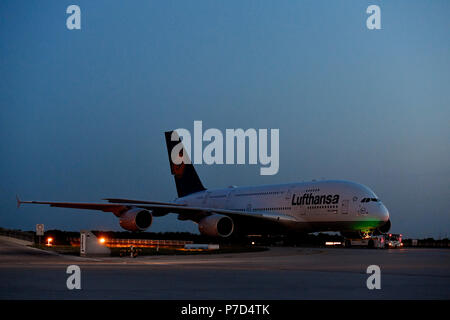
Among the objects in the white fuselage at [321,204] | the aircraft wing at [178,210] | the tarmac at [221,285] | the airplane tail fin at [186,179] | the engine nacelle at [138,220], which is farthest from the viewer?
the airplane tail fin at [186,179]

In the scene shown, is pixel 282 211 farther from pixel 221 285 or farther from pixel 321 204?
pixel 221 285

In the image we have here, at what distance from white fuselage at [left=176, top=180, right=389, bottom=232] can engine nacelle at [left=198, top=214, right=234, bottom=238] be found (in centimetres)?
457

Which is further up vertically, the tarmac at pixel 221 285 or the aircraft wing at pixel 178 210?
the tarmac at pixel 221 285

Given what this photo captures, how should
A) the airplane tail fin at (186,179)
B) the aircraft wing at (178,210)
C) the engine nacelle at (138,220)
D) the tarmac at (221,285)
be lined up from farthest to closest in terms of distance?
1. the airplane tail fin at (186,179)
2. the aircraft wing at (178,210)
3. the engine nacelle at (138,220)
4. the tarmac at (221,285)

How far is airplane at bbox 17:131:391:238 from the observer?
128 feet

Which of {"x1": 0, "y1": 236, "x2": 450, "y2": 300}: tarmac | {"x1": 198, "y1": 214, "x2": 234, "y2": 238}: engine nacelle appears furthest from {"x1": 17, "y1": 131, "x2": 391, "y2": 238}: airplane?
{"x1": 0, "y1": 236, "x2": 450, "y2": 300}: tarmac

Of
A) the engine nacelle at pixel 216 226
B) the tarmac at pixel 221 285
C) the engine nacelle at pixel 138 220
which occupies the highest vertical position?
the tarmac at pixel 221 285

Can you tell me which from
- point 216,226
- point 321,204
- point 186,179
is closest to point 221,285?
point 216,226

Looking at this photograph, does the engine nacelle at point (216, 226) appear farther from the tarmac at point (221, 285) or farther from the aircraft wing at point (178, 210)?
the tarmac at point (221, 285)

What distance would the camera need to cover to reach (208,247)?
120 ft

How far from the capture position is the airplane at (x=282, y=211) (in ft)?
128

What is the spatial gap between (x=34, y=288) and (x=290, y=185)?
33721mm

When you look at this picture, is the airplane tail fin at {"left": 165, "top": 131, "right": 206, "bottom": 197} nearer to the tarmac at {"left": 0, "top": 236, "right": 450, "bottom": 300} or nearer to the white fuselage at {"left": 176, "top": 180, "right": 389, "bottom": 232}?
the white fuselage at {"left": 176, "top": 180, "right": 389, "bottom": 232}

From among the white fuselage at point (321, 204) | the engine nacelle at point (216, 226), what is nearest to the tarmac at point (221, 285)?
the white fuselage at point (321, 204)
